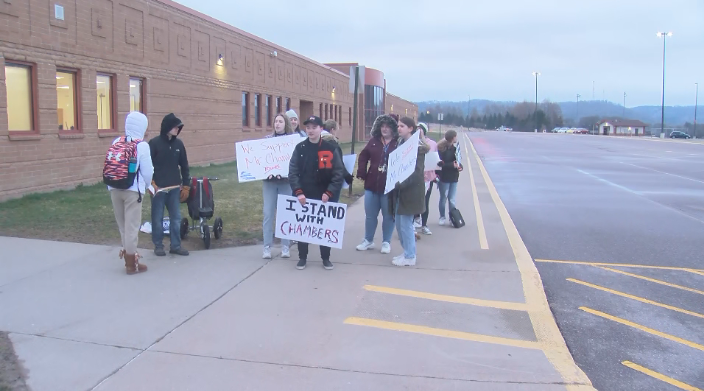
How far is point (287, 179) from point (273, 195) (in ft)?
0.95

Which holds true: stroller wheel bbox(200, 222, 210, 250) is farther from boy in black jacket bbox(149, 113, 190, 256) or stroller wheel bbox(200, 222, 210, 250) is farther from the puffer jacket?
the puffer jacket

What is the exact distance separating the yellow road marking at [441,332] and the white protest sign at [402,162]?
83.9 inches

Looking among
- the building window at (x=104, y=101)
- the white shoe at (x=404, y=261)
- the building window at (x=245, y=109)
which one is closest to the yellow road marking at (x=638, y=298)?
the white shoe at (x=404, y=261)

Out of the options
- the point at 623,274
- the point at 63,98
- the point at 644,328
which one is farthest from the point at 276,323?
the point at 63,98

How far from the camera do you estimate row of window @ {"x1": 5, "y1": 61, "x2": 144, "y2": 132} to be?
11383mm

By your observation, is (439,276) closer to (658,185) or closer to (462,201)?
(462,201)

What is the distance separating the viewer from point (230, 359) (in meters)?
4.44

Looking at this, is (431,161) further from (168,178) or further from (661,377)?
(661,377)

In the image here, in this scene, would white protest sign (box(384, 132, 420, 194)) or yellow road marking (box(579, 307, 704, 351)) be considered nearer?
yellow road marking (box(579, 307, 704, 351))

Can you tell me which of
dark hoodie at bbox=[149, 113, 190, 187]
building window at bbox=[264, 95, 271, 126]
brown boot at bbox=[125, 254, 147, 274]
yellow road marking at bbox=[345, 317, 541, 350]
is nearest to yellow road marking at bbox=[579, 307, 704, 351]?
yellow road marking at bbox=[345, 317, 541, 350]

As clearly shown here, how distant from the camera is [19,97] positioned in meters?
11.5

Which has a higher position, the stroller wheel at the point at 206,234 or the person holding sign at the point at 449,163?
the person holding sign at the point at 449,163

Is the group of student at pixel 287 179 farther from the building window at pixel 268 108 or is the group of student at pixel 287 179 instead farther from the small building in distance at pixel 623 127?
the small building in distance at pixel 623 127

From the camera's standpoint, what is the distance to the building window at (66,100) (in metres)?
12.6
